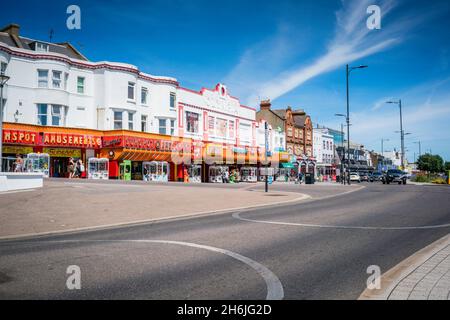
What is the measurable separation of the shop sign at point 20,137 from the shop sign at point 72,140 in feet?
2.78

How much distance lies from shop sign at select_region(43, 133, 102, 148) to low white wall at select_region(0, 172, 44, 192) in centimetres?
1089

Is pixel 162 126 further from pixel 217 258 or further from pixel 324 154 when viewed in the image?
pixel 324 154

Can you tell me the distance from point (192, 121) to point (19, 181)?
23.7 metres

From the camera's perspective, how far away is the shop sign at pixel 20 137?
26984 mm

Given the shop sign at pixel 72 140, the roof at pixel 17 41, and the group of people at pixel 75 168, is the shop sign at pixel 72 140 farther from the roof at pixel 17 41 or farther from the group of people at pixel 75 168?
the roof at pixel 17 41

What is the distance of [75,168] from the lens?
3141 centimetres

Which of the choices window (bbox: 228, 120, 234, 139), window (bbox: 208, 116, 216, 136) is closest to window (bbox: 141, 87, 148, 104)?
window (bbox: 208, 116, 216, 136)

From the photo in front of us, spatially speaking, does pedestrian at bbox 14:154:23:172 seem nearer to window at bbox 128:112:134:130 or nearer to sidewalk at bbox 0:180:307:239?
sidewalk at bbox 0:180:307:239

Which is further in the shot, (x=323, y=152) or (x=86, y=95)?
(x=323, y=152)

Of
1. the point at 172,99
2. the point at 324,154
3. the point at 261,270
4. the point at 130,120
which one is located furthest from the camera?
the point at 324,154

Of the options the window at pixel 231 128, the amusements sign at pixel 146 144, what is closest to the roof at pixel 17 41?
the amusements sign at pixel 146 144

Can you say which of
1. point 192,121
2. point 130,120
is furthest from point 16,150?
point 192,121

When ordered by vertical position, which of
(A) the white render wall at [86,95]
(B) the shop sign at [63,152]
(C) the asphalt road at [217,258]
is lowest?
(C) the asphalt road at [217,258]
